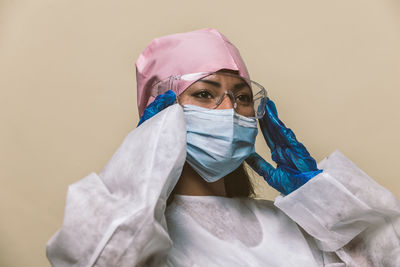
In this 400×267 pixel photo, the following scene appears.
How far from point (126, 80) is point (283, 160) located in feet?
2.66

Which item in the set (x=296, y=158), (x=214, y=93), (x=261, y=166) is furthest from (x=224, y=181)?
(x=214, y=93)

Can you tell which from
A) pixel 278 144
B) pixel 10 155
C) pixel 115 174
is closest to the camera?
pixel 115 174

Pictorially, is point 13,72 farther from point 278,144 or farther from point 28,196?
point 278,144

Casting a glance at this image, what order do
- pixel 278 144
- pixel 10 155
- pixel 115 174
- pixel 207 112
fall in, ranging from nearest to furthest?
pixel 115 174, pixel 207 112, pixel 278 144, pixel 10 155

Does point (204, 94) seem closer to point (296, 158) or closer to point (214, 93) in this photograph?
point (214, 93)

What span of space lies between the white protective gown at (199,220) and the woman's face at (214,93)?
21 cm

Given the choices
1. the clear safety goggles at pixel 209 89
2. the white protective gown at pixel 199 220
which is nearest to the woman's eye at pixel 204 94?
the clear safety goggles at pixel 209 89

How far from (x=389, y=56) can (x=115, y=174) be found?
1.46 m

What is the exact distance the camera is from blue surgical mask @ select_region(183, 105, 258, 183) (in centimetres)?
149

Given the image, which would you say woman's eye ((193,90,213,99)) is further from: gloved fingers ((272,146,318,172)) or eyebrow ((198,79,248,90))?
gloved fingers ((272,146,318,172))

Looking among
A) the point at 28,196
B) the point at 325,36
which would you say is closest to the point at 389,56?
the point at 325,36

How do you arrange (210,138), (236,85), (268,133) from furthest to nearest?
(268,133)
(236,85)
(210,138)

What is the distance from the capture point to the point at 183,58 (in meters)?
1.62

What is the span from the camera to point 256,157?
1805mm
